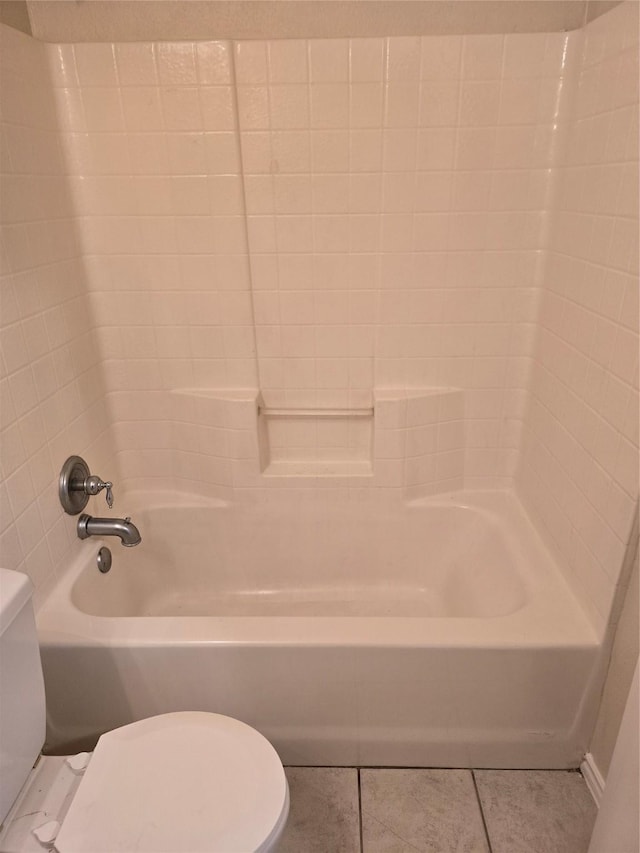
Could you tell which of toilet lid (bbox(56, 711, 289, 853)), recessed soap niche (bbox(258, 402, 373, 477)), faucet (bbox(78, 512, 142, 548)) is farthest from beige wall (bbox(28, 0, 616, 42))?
toilet lid (bbox(56, 711, 289, 853))

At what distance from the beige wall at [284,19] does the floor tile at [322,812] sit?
1988 millimetres

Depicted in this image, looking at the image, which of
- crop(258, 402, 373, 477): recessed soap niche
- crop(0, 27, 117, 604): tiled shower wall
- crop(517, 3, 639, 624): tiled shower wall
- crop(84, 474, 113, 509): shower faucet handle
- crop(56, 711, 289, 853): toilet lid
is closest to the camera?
crop(56, 711, 289, 853): toilet lid

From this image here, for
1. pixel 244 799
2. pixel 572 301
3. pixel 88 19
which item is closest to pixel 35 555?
pixel 244 799

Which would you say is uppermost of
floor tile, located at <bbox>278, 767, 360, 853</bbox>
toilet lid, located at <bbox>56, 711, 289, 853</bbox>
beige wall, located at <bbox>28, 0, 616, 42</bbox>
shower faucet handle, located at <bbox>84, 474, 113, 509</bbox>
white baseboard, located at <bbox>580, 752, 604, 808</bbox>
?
beige wall, located at <bbox>28, 0, 616, 42</bbox>

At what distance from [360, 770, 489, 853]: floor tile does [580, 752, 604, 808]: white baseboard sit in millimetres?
294

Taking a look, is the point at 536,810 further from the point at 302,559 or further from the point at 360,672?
the point at 302,559

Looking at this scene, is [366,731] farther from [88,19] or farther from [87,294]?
[88,19]

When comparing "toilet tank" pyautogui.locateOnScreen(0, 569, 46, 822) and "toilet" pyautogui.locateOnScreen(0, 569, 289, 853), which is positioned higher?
"toilet tank" pyautogui.locateOnScreen(0, 569, 46, 822)

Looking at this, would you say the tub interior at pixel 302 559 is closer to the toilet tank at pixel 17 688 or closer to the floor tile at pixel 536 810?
the floor tile at pixel 536 810

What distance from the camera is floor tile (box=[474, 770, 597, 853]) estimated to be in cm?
130

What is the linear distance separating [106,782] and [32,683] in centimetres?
23

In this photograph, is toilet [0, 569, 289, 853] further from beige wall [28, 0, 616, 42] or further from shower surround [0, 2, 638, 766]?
beige wall [28, 0, 616, 42]

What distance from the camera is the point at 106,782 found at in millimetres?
1032

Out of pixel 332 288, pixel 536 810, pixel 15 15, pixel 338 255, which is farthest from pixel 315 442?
pixel 15 15
